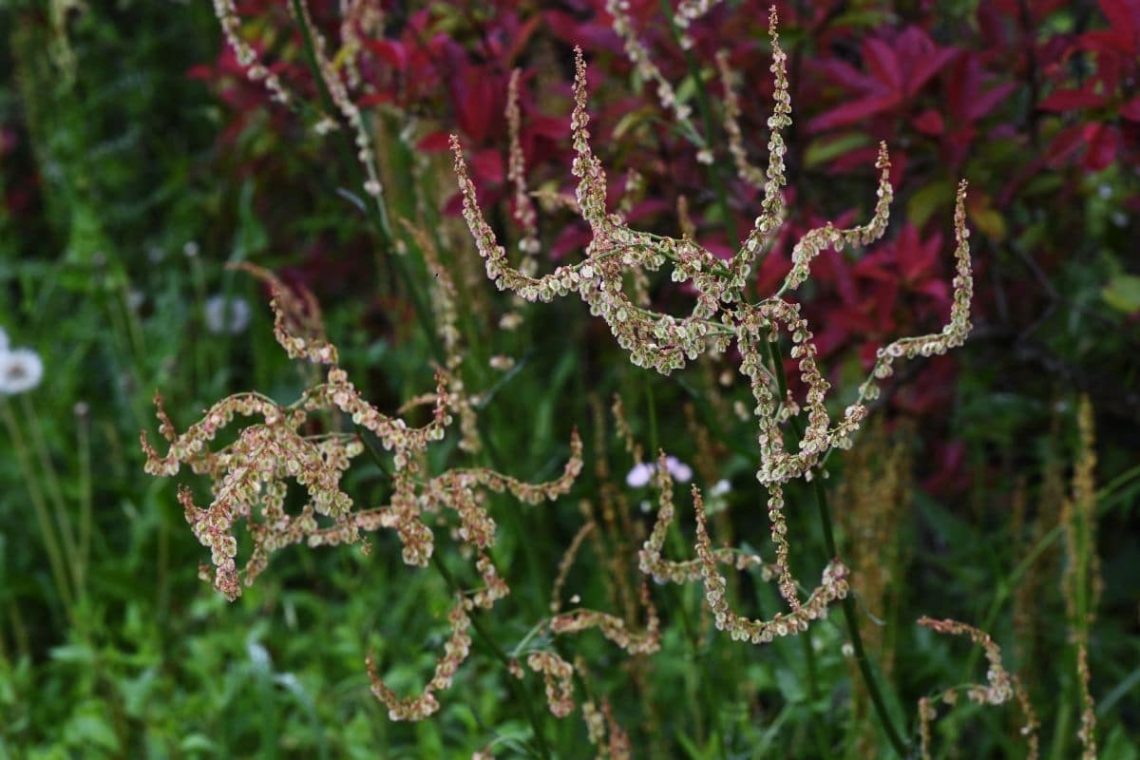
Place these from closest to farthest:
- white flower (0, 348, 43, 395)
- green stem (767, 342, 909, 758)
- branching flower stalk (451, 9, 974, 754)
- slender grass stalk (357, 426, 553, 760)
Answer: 1. branching flower stalk (451, 9, 974, 754)
2. green stem (767, 342, 909, 758)
3. slender grass stalk (357, 426, 553, 760)
4. white flower (0, 348, 43, 395)

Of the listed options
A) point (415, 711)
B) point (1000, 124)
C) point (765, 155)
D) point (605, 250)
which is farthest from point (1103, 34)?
point (415, 711)

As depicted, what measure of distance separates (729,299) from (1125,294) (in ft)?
4.28

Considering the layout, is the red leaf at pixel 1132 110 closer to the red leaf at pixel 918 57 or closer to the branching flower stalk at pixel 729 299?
the red leaf at pixel 918 57

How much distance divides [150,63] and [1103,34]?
3.32 meters

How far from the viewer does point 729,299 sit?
109cm

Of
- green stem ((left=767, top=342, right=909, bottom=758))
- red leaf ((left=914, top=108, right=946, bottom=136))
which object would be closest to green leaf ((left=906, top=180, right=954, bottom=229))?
red leaf ((left=914, top=108, right=946, bottom=136))

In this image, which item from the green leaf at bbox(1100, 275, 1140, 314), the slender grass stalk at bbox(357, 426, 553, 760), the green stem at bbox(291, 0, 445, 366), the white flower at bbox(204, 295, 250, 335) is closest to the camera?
the slender grass stalk at bbox(357, 426, 553, 760)

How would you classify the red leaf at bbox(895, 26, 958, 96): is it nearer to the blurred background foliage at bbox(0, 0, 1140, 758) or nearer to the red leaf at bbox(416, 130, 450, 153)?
the blurred background foliage at bbox(0, 0, 1140, 758)

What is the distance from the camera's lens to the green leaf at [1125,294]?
2.15m

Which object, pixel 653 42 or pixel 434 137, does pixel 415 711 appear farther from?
pixel 653 42

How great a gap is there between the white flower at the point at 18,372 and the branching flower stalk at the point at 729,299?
219cm

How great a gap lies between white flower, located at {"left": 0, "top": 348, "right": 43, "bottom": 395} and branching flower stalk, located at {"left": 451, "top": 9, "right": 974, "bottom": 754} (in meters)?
2.19

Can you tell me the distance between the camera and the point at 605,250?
1.06m

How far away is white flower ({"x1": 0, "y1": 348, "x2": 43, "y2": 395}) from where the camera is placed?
299cm
